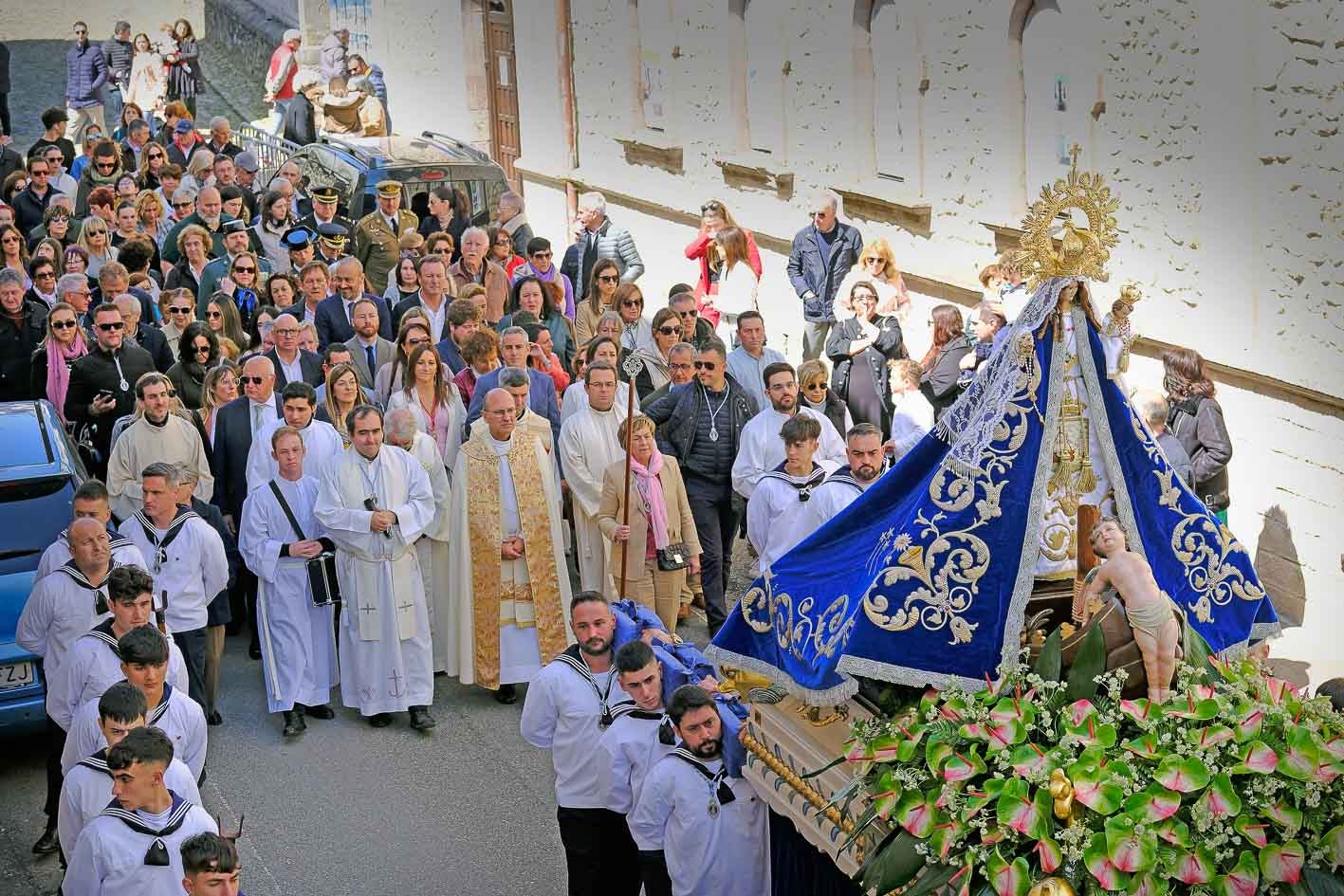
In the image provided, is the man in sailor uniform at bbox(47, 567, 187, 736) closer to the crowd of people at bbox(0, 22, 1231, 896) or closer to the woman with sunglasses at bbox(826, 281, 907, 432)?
the crowd of people at bbox(0, 22, 1231, 896)

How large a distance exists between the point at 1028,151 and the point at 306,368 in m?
5.61

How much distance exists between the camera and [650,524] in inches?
393

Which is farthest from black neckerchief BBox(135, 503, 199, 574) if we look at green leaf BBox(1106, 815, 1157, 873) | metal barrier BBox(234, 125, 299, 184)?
metal barrier BBox(234, 125, 299, 184)

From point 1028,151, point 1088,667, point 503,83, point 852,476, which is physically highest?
point 503,83

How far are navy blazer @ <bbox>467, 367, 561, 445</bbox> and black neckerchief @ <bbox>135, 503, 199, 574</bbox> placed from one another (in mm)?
2016

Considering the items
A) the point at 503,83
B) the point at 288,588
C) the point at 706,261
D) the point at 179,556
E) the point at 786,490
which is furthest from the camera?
the point at 503,83

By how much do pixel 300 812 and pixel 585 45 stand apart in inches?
562

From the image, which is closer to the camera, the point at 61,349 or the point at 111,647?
the point at 111,647

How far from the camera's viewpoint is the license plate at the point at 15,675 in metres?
8.78

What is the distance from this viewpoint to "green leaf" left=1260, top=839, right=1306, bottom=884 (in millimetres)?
4812

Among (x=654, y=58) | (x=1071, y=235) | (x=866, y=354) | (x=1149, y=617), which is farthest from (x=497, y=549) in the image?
(x=654, y=58)

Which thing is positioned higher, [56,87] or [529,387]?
[56,87]

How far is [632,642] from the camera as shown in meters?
7.11

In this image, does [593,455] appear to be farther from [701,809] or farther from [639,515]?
[701,809]
